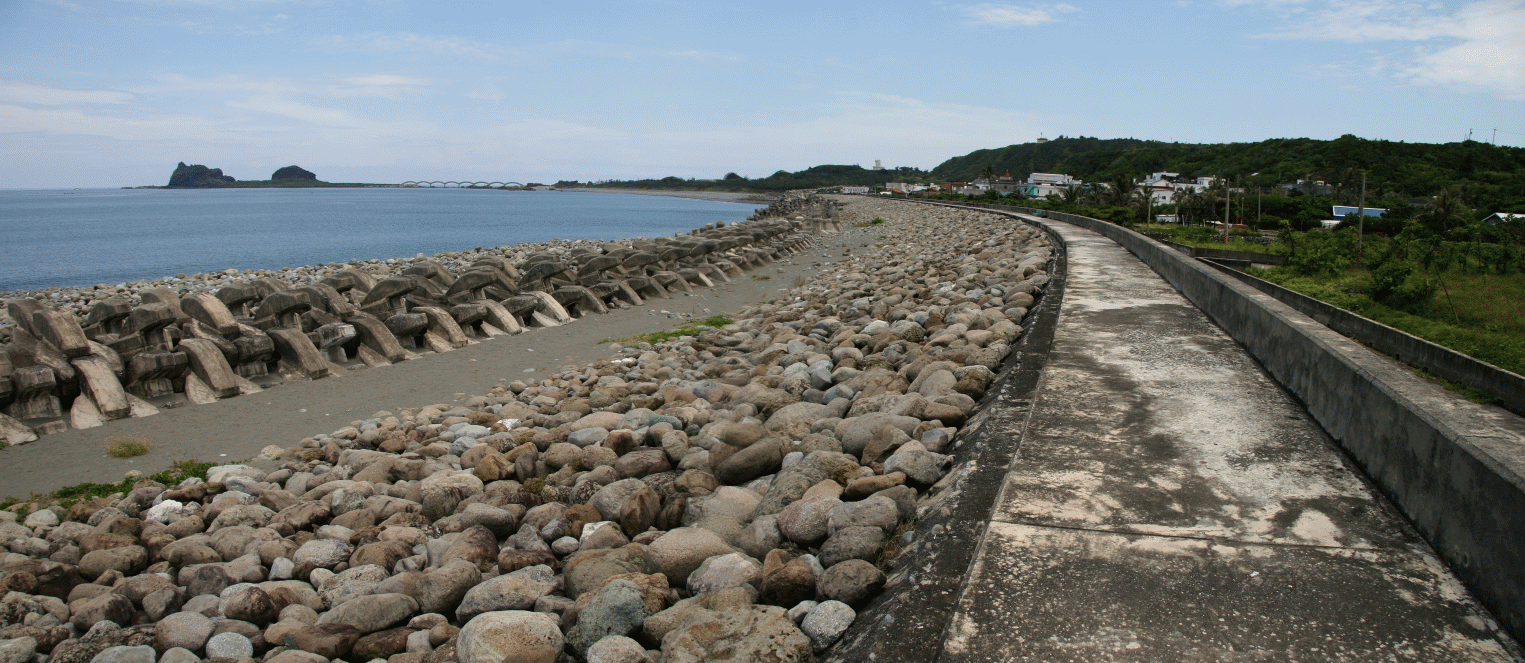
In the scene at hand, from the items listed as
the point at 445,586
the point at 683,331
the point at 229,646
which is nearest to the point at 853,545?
the point at 445,586

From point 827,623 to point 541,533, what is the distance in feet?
5.65

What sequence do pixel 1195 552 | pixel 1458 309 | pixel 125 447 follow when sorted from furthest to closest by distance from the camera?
1. pixel 125 447
2. pixel 1458 309
3. pixel 1195 552

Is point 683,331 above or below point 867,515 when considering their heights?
below

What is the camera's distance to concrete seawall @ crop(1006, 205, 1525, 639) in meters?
1.91

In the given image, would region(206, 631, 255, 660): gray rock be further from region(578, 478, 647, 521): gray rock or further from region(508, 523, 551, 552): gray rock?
region(578, 478, 647, 521): gray rock

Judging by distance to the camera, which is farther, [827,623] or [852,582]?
[852,582]

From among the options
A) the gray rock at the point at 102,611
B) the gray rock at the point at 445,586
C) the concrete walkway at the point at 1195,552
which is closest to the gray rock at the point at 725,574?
the concrete walkway at the point at 1195,552

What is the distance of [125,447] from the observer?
6.38m

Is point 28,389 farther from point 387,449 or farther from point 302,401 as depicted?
point 387,449

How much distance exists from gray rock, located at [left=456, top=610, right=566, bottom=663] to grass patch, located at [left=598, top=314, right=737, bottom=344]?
7.79 meters

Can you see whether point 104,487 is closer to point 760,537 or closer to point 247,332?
point 247,332

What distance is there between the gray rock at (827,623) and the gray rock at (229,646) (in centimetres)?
211

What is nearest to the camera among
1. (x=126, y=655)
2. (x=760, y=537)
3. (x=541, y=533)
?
(x=126, y=655)

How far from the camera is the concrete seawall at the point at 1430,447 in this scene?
1907mm
